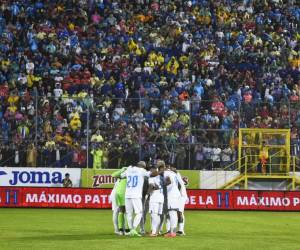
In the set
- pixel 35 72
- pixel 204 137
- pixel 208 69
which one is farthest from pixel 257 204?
pixel 35 72

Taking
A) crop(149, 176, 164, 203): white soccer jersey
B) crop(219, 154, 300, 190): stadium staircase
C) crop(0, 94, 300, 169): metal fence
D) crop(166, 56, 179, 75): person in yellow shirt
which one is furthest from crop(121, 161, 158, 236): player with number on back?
crop(166, 56, 179, 75): person in yellow shirt

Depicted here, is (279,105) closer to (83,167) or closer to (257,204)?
(257,204)

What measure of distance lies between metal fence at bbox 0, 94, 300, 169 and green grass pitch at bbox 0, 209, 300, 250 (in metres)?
2.83

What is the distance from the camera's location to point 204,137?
37.4 meters

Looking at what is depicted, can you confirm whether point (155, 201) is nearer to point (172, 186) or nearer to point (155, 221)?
point (155, 221)

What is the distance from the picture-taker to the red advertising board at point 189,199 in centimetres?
3656

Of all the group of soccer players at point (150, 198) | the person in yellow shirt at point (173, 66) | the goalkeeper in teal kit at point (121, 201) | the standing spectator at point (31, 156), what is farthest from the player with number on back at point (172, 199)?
the person in yellow shirt at point (173, 66)

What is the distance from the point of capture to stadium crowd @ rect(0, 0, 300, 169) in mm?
37188

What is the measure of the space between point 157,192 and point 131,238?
57.5 inches

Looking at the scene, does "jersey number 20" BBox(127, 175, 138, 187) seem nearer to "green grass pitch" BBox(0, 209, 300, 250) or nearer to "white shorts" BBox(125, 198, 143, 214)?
"white shorts" BBox(125, 198, 143, 214)

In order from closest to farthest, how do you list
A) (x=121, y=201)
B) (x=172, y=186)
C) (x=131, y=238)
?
(x=131, y=238) → (x=172, y=186) → (x=121, y=201)

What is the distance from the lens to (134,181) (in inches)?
907

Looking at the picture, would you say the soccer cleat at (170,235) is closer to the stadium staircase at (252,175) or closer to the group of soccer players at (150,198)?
the group of soccer players at (150,198)

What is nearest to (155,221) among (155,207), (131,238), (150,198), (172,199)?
(155,207)
